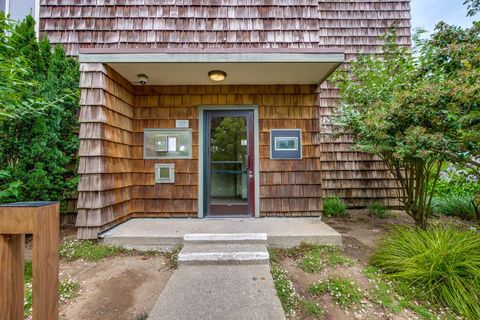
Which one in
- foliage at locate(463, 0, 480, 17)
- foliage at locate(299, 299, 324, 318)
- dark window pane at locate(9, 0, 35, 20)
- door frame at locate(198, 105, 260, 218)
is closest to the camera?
foliage at locate(299, 299, 324, 318)

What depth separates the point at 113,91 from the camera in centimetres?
349

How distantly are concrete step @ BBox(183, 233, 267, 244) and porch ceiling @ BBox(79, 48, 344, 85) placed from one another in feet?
7.67

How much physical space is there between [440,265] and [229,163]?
9.76 ft

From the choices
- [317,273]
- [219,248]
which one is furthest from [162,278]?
[317,273]

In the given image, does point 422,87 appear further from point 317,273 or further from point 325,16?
point 325,16

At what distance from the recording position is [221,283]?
2.16m

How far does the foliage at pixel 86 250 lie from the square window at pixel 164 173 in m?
1.32

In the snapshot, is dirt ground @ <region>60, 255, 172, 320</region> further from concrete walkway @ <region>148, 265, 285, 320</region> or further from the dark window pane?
the dark window pane

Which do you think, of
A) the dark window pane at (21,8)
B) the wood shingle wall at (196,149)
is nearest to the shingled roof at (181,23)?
the dark window pane at (21,8)

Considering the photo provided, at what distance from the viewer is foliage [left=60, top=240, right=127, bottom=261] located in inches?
114

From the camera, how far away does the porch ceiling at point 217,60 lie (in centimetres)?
317

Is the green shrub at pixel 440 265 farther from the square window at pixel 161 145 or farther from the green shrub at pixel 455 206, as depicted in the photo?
the square window at pixel 161 145

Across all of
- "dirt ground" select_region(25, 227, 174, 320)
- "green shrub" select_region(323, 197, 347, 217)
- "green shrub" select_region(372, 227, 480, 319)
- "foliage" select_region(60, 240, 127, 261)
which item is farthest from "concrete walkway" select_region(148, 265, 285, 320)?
"green shrub" select_region(323, 197, 347, 217)

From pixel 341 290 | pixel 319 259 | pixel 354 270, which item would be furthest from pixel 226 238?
pixel 354 270
